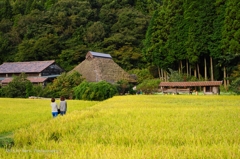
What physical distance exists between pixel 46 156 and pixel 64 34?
44.3m

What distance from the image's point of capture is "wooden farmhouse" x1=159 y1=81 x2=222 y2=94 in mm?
24641

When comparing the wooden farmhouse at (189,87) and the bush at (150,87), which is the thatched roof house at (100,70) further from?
the wooden farmhouse at (189,87)

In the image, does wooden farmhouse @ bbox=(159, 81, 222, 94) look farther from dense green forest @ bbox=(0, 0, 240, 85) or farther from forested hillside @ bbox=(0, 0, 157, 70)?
forested hillside @ bbox=(0, 0, 157, 70)

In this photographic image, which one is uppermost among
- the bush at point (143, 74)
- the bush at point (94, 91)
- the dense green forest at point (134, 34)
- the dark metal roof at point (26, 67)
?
the dense green forest at point (134, 34)

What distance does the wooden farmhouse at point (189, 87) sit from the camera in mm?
24641

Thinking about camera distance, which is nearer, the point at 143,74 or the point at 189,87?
the point at 189,87

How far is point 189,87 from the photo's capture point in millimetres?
27031

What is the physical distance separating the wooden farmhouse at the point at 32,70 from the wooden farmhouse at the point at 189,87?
1447 cm

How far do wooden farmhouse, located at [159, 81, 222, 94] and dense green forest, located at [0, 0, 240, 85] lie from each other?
1.25 m

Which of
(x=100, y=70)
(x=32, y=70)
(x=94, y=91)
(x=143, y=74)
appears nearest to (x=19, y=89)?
(x=32, y=70)

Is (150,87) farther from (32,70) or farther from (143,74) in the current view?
(32,70)

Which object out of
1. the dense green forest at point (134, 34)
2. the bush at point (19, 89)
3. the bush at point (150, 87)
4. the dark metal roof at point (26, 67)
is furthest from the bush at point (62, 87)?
the dense green forest at point (134, 34)

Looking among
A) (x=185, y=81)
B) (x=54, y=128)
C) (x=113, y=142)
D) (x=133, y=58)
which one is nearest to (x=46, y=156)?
(x=113, y=142)

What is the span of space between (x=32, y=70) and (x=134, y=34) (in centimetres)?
1781
